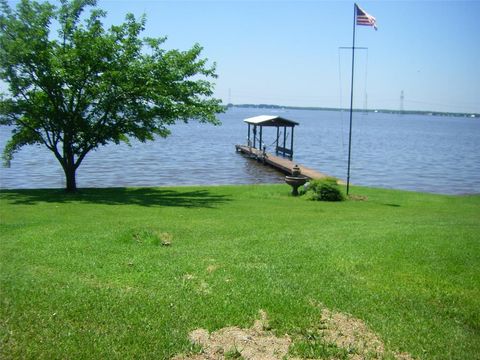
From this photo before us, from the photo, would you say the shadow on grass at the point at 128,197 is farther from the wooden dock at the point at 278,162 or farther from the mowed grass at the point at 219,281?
the wooden dock at the point at 278,162

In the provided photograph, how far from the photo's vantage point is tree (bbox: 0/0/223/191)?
1917cm

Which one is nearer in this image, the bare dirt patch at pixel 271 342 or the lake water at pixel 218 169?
the bare dirt patch at pixel 271 342

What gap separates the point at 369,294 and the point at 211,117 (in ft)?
48.4

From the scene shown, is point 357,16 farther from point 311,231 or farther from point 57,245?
point 57,245

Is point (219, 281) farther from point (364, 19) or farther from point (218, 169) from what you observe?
point (218, 169)

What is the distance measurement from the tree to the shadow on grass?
5.66 feet

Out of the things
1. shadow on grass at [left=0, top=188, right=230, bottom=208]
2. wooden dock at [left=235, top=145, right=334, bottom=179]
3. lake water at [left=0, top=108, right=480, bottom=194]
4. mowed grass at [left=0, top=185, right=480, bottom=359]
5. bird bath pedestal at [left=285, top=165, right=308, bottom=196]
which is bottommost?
lake water at [left=0, top=108, right=480, bottom=194]

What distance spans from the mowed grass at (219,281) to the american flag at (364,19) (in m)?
8.95

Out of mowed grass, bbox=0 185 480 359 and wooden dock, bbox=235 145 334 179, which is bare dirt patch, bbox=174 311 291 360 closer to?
mowed grass, bbox=0 185 480 359

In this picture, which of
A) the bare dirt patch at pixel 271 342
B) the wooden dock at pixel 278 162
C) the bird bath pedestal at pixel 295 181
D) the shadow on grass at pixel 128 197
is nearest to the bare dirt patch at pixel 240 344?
the bare dirt patch at pixel 271 342

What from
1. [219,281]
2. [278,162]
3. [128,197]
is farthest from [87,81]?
[278,162]

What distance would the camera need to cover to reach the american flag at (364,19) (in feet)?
61.7

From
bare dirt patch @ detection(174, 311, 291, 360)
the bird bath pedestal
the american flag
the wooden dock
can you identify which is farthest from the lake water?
bare dirt patch @ detection(174, 311, 291, 360)

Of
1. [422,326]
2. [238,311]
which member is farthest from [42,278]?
[422,326]
